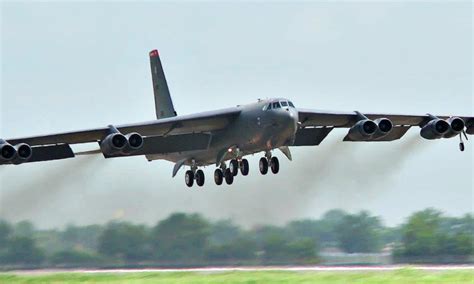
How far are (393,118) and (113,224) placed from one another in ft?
35.1

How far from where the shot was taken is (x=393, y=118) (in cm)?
5541

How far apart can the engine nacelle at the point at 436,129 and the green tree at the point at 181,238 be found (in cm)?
831

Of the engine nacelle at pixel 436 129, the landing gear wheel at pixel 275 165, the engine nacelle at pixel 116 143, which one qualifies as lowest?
the engine nacelle at pixel 116 143

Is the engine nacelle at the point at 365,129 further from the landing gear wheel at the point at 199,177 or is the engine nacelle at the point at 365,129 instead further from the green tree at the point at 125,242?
the green tree at the point at 125,242

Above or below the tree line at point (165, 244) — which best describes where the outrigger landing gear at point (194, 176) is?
above

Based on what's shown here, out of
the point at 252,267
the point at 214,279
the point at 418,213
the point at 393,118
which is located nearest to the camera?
the point at 214,279

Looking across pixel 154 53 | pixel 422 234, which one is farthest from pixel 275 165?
pixel 154 53

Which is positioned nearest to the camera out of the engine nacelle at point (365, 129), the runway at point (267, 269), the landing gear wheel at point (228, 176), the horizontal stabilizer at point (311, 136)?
the runway at point (267, 269)

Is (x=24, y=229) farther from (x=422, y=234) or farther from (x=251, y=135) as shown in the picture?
(x=422, y=234)

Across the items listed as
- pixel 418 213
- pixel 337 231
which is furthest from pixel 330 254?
pixel 418 213

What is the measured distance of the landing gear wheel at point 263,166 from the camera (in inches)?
2069

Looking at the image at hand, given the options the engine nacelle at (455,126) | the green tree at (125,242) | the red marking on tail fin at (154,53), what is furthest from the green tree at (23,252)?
the engine nacelle at (455,126)

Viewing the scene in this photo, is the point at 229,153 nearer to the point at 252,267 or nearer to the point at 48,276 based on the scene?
the point at 252,267

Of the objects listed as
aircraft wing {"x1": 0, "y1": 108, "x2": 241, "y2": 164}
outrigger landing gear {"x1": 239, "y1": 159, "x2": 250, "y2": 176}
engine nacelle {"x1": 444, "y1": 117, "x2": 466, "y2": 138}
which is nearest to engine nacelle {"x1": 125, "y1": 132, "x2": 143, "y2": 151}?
aircraft wing {"x1": 0, "y1": 108, "x2": 241, "y2": 164}
